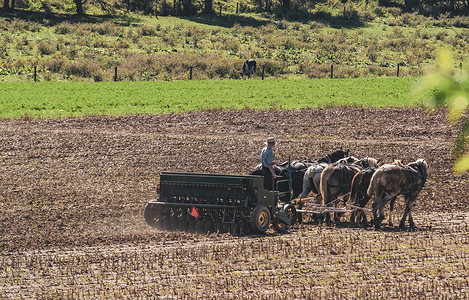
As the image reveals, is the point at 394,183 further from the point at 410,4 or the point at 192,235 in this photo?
the point at 410,4

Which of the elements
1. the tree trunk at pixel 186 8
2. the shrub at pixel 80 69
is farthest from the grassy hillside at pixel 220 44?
the tree trunk at pixel 186 8

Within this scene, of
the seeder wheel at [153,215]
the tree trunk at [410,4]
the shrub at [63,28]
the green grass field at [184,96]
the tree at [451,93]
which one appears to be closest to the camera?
the tree at [451,93]

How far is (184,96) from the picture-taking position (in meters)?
36.5

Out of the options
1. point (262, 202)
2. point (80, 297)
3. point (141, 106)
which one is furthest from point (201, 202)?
point (141, 106)

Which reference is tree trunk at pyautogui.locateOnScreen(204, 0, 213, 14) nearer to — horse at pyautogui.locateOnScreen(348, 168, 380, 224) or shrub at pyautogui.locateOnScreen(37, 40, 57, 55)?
shrub at pyautogui.locateOnScreen(37, 40, 57, 55)

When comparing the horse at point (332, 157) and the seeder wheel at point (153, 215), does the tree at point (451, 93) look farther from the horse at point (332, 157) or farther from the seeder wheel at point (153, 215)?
the horse at point (332, 157)

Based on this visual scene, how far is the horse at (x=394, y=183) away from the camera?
14.1m

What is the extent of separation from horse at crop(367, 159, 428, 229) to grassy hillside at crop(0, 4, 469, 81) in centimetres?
3264

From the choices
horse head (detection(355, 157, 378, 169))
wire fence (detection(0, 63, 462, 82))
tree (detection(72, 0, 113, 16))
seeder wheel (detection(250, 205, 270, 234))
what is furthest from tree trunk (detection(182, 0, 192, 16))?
seeder wheel (detection(250, 205, 270, 234))

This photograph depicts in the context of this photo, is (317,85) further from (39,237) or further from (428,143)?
(39,237)

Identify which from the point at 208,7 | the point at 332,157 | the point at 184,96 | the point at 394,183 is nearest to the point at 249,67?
the point at 184,96

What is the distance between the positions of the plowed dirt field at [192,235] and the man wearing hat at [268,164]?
119cm

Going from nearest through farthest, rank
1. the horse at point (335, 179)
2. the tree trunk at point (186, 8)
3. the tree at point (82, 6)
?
the horse at point (335, 179) < the tree at point (82, 6) < the tree trunk at point (186, 8)

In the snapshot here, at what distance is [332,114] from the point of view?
30.4 m
